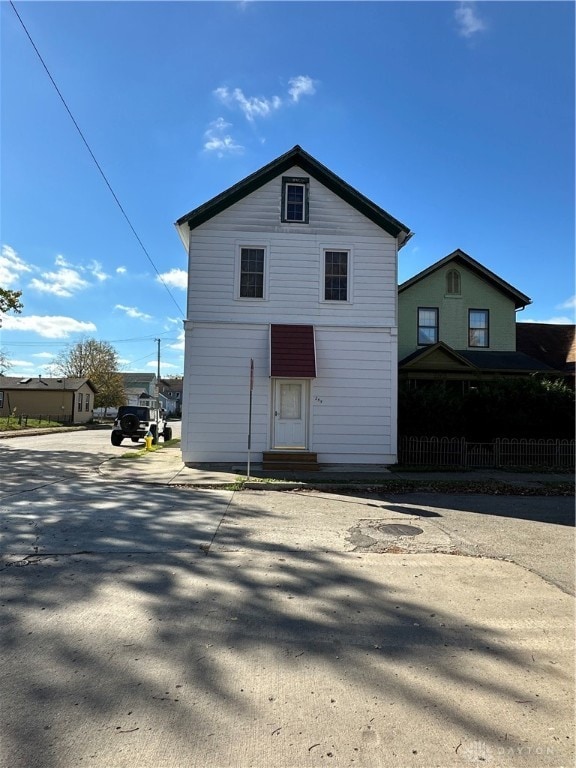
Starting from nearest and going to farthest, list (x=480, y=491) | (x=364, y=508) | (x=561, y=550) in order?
(x=561, y=550) → (x=364, y=508) → (x=480, y=491)

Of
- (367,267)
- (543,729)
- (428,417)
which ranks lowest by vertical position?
(543,729)

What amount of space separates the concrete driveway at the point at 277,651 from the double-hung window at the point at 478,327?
1768 centimetres

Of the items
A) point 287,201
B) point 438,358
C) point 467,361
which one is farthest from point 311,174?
point 467,361

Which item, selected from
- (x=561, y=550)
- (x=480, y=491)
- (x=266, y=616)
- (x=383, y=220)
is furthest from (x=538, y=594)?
(x=383, y=220)

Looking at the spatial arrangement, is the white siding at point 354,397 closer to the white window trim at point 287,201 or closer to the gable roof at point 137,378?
the white window trim at point 287,201

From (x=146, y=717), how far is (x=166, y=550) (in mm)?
3333

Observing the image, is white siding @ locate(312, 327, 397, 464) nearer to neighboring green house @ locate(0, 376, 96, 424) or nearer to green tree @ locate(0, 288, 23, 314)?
green tree @ locate(0, 288, 23, 314)

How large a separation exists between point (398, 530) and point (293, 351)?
7.38 meters

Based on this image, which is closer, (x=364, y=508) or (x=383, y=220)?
(x=364, y=508)

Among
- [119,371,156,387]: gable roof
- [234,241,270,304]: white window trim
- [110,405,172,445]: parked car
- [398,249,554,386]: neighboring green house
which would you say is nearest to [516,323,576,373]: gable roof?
[398,249,554,386]: neighboring green house

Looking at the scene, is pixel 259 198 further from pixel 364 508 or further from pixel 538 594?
pixel 538 594

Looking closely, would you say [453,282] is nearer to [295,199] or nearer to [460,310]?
[460,310]

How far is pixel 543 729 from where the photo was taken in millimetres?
2773

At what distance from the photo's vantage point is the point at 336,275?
47.9 feet
